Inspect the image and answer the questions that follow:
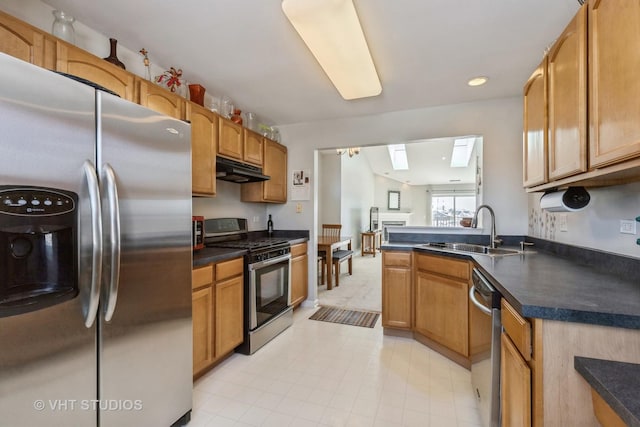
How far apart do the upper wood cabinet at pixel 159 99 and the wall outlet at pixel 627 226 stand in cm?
275

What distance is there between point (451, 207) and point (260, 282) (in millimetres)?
11010

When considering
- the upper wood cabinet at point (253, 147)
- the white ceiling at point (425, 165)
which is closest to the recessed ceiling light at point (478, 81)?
the upper wood cabinet at point (253, 147)

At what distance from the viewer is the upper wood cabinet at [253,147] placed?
9.76 ft

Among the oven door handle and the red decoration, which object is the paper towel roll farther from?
the red decoration

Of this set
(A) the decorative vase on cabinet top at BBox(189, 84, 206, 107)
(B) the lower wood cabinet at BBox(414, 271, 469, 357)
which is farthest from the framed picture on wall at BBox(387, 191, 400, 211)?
(A) the decorative vase on cabinet top at BBox(189, 84, 206, 107)

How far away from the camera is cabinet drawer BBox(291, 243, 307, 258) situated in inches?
132

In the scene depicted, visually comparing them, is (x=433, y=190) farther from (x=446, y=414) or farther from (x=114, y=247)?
(x=114, y=247)

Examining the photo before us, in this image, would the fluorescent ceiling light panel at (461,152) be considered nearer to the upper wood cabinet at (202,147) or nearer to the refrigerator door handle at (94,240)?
the upper wood cabinet at (202,147)

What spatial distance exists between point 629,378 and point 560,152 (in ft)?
3.51

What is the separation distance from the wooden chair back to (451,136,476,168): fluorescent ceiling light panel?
152 inches

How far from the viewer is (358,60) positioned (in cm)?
199

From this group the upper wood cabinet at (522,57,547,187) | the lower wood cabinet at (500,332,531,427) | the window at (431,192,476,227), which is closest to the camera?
the lower wood cabinet at (500,332,531,427)

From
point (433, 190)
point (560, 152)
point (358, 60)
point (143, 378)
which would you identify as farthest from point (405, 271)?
point (433, 190)

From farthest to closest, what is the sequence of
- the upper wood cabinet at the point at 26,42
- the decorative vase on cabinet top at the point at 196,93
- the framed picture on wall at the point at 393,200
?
1. the framed picture on wall at the point at 393,200
2. the decorative vase on cabinet top at the point at 196,93
3. the upper wood cabinet at the point at 26,42
